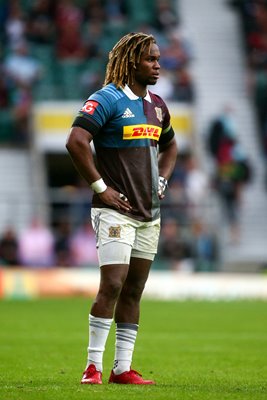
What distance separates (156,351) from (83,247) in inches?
482

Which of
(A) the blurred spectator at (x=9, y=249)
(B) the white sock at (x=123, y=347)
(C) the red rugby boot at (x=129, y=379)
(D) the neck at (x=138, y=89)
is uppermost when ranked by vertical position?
(D) the neck at (x=138, y=89)

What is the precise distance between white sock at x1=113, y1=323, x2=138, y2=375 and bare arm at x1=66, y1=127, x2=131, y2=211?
37.4 inches

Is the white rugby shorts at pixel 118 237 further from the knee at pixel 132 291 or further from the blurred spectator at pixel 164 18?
the blurred spectator at pixel 164 18

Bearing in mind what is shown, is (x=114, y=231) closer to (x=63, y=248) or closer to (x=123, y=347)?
(x=123, y=347)

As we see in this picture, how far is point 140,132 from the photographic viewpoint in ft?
32.1

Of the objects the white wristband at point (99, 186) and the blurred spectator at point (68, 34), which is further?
the blurred spectator at point (68, 34)

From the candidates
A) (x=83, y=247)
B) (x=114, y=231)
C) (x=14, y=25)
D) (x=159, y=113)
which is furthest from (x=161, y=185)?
(x=14, y=25)

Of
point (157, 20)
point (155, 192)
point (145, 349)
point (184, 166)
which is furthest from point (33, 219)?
point (155, 192)

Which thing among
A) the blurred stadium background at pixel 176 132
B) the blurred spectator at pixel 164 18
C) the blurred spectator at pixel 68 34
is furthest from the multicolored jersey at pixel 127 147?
the blurred spectator at pixel 164 18

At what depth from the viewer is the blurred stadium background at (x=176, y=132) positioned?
25.7m

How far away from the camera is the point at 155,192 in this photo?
9922 millimetres

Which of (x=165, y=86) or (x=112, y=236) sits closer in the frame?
(x=112, y=236)

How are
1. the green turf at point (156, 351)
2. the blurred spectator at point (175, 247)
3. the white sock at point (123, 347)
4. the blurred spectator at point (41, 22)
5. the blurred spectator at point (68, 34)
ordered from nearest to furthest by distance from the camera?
the green turf at point (156, 351)
the white sock at point (123, 347)
the blurred spectator at point (175, 247)
the blurred spectator at point (68, 34)
the blurred spectator at point (41, 22)

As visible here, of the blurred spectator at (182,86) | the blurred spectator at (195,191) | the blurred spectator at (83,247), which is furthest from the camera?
the blurred spectator at (182,86)
